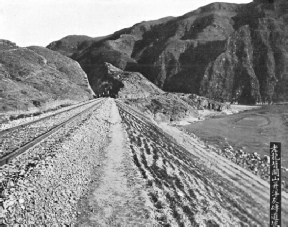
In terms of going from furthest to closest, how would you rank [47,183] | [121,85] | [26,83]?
1. [121,85]
2. [26,83]
3. [47,183]

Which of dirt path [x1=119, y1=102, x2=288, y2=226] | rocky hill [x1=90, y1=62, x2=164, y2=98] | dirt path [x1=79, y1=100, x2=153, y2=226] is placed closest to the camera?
dirt path [x1=79, y1=100, x2=153, y2=226]

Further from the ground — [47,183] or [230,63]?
[230,63]

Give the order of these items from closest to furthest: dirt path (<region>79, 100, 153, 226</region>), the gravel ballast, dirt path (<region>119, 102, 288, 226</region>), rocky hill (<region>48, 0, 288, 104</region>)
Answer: the gravel ballast → dirt path (<region>79, 100, 153, 226</region>) → dirt path (<region>119, 102, 288, 226</region>) → rocky hill (<region>48, 0, 288, 104</region>)

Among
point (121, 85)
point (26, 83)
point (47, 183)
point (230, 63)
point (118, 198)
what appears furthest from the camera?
point (230, 63)

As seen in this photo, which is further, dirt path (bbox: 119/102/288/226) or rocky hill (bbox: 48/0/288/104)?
rocky hill (bbox: 48/0/288/104)

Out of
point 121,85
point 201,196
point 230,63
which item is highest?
point 230,63

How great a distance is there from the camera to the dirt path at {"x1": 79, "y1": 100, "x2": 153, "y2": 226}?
8.80 m

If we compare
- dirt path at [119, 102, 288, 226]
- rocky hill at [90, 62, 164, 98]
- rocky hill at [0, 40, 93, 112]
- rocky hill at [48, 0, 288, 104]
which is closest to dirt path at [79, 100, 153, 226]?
dirt path at [119, 102, 288, 226]

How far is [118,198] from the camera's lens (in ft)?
33.3

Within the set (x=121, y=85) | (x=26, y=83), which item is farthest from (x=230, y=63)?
(x=26, y=83)

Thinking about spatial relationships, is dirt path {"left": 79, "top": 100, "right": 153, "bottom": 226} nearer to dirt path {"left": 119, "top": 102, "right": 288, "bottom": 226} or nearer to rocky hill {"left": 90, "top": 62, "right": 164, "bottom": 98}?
dirt path {"left": 119, "top": 102, "right": 288, "bottom": 226}

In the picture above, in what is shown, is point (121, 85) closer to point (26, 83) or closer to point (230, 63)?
point (26, 83)

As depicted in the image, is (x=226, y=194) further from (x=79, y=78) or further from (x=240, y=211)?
(x=79, y=78)

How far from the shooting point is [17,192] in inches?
283
